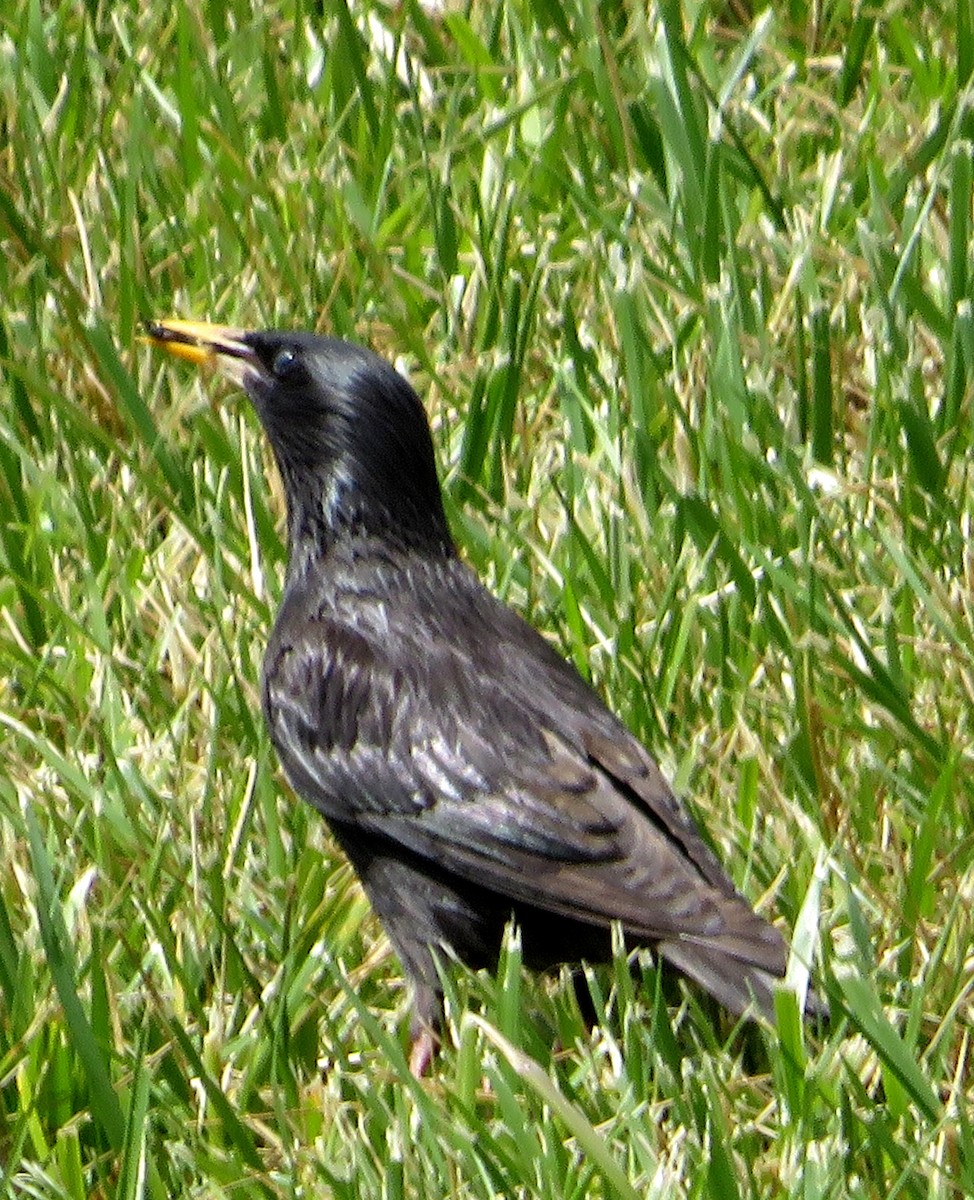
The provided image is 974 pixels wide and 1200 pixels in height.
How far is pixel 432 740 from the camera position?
4371mm

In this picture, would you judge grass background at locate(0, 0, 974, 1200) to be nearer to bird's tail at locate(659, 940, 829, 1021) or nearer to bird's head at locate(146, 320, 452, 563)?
bird's tail at locate(659, 940, 829, 1021)

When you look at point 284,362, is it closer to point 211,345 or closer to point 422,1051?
point 211,345

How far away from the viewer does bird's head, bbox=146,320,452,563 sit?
471cm

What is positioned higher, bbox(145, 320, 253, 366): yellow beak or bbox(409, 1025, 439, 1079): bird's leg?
bbox(145, 320, 253, 366): yellow beak

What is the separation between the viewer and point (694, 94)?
6035mm

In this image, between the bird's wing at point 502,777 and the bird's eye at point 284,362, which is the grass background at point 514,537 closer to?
the bird's wing at point 502,777

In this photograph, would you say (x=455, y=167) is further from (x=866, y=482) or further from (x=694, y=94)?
(x=866, y=482)

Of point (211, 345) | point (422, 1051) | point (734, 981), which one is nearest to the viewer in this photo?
point (734, 981)

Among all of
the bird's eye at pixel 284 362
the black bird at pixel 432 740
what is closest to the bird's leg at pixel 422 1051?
the black bird at pixel 432 740

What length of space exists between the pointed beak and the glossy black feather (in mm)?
20

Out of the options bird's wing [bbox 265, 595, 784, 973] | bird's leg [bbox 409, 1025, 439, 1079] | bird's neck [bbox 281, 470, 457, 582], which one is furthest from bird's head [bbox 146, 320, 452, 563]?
Result: bird's leg [bbox 409, 1025, 439, 1079]

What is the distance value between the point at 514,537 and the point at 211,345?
0.67 m

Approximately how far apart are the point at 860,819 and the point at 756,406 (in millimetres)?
1151

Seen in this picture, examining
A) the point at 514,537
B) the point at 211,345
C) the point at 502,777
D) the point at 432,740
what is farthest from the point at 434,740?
the point at 211,345
